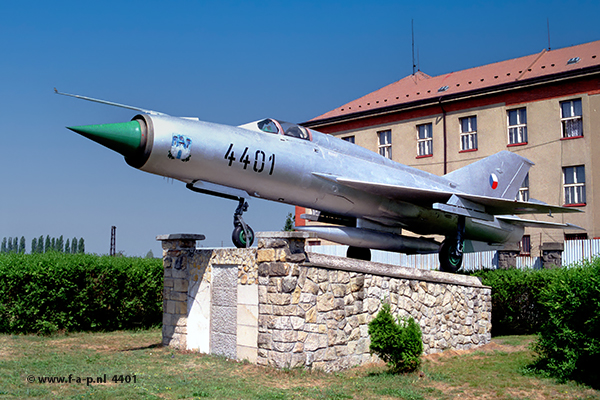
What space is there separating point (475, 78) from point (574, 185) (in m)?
8.23

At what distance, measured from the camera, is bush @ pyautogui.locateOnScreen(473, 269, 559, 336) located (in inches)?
550

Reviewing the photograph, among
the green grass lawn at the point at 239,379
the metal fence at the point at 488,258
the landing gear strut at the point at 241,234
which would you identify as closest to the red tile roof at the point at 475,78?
the metal fence at the point at 488,258

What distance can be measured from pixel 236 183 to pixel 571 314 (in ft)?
21.8

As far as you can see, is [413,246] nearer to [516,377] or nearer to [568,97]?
[516,377]

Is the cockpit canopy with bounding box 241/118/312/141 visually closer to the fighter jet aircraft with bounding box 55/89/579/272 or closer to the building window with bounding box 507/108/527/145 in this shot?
the fighter jet aircraft with bounding box 55/89/579/272

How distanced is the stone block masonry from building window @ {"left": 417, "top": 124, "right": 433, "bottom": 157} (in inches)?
727

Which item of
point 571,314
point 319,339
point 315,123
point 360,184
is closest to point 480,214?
point 360,184

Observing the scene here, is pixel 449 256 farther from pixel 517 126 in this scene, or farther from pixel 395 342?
pixel 517 126

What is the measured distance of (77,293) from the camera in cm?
1474

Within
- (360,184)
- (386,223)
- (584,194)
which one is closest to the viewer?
(360,184)

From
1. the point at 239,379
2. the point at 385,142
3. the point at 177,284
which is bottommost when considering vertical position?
the point at 239,379

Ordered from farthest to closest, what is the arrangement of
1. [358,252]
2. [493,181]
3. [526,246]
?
[526,246]
[493,181]
[358,252]

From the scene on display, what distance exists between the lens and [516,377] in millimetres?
9367

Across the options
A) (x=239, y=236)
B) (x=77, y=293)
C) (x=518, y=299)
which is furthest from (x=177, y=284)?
(x=518, y=299)
